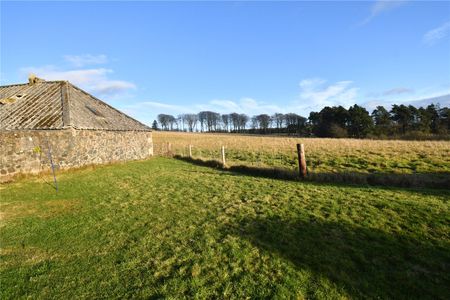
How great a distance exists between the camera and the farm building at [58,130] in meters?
15.2

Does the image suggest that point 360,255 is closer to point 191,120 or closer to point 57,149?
point 57,149

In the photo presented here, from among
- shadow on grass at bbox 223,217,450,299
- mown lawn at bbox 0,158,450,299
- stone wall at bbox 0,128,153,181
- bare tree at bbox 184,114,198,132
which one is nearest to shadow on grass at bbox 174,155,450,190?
mown lawn at bbox 0,158,450,299

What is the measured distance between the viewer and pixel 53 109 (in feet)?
60.5

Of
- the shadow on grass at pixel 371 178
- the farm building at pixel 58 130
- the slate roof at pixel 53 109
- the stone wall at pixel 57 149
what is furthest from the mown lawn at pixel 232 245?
the slate roof at pixel 53 109

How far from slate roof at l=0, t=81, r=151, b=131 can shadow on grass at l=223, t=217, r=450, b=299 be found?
16.3 m

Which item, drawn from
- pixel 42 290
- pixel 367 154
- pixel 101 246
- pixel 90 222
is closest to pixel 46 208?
pixel 90 222

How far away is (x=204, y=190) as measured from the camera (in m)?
10.6

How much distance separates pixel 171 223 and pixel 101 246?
1.81 m

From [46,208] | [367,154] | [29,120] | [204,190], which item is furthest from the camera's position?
[367,154]

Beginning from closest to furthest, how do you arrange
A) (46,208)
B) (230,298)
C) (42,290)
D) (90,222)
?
(230,298), (42,290), (90,222), (46,208)

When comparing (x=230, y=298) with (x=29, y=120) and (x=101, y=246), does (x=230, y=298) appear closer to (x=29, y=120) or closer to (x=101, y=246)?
(x=101, y=246)

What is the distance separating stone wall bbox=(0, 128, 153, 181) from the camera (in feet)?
48.2

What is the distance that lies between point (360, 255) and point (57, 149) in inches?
701

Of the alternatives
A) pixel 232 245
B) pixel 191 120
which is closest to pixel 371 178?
pixel 232 245
